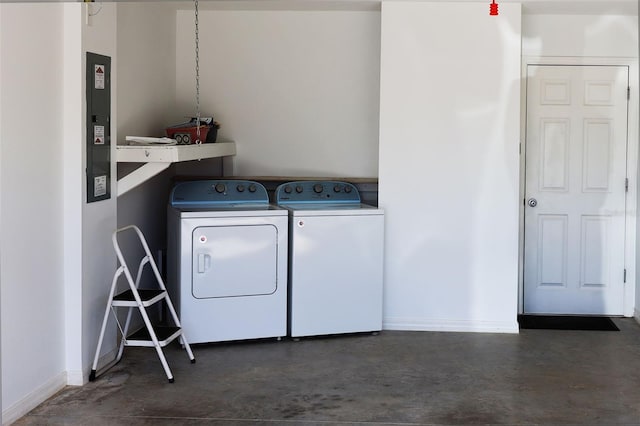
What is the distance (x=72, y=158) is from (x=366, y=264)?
7.66ft

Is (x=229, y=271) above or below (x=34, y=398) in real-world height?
above

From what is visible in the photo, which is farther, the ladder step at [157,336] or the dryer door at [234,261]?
the dryer door at [234,261]

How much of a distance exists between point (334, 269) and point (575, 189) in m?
2.27

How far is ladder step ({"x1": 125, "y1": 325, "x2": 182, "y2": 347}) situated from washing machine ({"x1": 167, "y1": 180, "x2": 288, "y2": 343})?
44 cm

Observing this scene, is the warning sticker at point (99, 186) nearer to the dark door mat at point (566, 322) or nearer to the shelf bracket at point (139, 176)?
the shelf bracket at point (139, 176)

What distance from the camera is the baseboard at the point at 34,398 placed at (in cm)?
408

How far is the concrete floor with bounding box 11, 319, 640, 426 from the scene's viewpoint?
4.32m

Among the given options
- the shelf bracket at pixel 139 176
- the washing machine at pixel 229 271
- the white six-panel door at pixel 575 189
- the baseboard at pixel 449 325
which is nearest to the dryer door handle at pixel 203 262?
the washing machine at pixel 229 271

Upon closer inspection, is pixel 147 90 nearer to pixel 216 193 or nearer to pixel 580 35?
pixel 216 193

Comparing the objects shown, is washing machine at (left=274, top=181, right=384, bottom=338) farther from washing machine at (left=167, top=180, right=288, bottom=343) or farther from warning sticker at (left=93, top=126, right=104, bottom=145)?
warning sticker at (left=93, top=126, right=104, bottom=145)

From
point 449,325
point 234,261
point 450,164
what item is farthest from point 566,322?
point 234,261

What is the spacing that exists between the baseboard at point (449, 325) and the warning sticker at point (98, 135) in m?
2.61

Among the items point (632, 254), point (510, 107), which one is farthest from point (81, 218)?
point (632, 254)

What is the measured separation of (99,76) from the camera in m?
4.91
